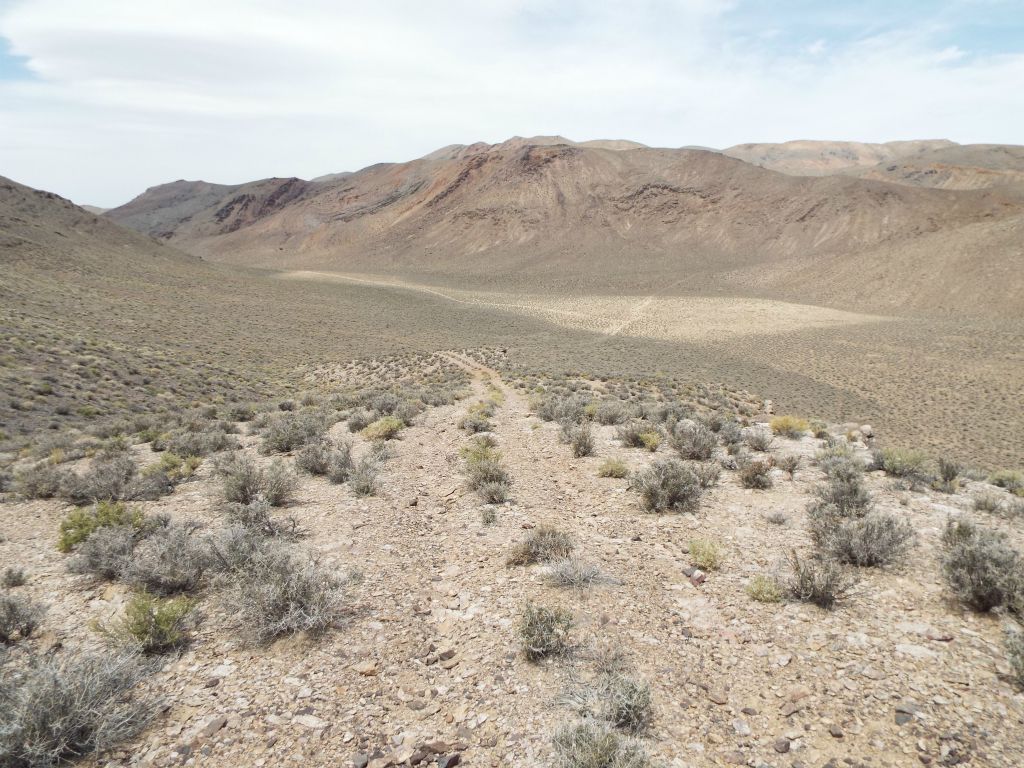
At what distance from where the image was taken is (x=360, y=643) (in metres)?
4.88

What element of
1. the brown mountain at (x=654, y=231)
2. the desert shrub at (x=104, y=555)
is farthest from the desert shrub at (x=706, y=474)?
the brown mountain at (x=654, y=231)

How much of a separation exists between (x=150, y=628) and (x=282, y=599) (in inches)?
41.6

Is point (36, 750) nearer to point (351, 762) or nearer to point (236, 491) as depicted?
point (351, 762)

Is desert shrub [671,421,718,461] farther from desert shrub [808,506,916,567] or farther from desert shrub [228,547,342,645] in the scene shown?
desert shrub [228,547,342,645]

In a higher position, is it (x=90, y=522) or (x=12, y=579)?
(x=90, y=522)

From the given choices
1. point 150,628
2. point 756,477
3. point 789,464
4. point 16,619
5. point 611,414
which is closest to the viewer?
point 150,628

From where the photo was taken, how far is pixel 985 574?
5008 millimetres

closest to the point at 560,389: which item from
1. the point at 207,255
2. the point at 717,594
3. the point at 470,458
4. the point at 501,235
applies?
the point at 470,458

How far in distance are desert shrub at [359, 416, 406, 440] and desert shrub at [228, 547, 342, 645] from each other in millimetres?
6471

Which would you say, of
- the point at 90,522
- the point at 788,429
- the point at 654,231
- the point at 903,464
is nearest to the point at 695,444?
the point at 903,464

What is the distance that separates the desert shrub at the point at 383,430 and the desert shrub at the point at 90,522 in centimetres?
515

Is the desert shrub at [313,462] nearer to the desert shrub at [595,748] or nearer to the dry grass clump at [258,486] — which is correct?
the dry grass clump at [258,486]

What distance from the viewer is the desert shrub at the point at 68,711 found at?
3.43m

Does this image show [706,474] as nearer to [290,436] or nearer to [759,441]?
[759,441]
